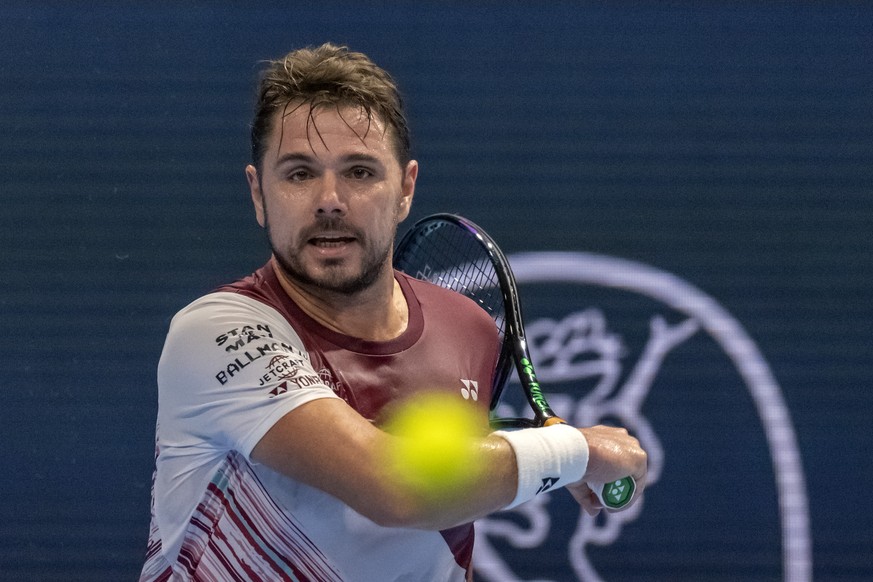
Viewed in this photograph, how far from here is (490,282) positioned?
2.83 metres

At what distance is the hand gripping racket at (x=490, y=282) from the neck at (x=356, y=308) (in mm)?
348

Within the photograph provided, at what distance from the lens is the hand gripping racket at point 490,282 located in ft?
7.59

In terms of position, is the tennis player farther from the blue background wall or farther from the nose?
the blue background wall

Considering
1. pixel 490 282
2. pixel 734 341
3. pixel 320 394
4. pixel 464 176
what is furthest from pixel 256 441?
pixel 734 341

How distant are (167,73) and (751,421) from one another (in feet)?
8.11

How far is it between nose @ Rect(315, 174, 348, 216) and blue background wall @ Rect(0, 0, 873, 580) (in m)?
1.91

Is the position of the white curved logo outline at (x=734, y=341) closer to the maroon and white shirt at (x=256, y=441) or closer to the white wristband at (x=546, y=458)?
the maroon and white shirt at (x=256, y=441)

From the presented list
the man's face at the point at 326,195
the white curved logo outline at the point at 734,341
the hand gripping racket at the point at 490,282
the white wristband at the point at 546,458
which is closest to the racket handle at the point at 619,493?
the hand gripping racket at the point at 490,282

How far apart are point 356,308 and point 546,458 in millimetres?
489

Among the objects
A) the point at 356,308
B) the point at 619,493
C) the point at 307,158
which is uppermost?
the point at 307,158

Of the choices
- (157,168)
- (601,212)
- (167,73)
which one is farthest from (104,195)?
(601,212)

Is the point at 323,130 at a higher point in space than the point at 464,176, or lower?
higher

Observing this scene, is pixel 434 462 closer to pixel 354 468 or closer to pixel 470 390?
pixel 354 468

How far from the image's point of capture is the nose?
197 cm
